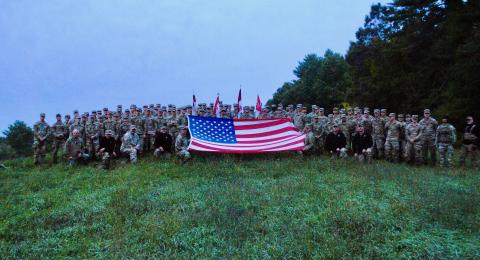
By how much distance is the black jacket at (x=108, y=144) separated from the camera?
49.5 ft

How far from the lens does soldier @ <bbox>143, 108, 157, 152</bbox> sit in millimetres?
16658

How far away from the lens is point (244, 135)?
Answer: 52.4ft

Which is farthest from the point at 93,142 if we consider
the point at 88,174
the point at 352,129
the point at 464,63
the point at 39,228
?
the point at 464,63

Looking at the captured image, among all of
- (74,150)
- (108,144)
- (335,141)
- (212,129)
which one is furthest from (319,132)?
(74,150)

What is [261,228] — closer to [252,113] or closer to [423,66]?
[252,113]

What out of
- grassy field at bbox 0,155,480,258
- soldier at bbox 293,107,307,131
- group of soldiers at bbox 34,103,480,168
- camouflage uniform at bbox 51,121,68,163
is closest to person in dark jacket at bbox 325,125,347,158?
group of soldiers at bbox 34,103,480,168

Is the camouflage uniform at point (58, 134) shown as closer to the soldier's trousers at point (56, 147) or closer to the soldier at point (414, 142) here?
the soldier's trousers at point (56, 147)

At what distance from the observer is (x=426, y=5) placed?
26984mm

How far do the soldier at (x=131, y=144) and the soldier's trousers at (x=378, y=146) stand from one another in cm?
905

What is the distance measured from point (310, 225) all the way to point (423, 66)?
22936 mm

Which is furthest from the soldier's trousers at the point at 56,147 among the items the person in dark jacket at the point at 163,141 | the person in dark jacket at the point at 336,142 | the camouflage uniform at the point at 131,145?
the person in dark jacket at the point at 336,142

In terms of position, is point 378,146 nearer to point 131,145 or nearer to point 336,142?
point 336,142

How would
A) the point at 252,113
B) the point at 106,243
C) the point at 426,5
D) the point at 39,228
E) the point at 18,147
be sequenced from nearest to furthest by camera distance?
the point at 106,243 < the point at 39,228 < the point at 252,113 < the point at 426,5 < the point at 18,147

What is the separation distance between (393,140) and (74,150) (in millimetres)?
11916
